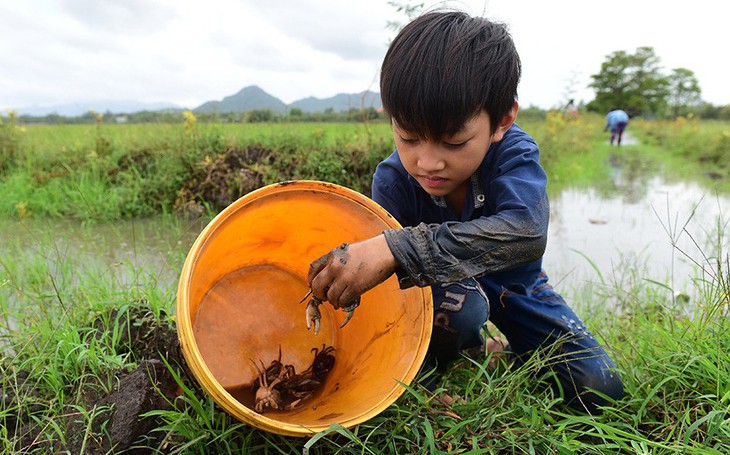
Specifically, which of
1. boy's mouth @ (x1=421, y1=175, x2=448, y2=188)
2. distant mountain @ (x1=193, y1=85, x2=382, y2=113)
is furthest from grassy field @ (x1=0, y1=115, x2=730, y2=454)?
distant mountain @ (x1=193, y1=85, x2=382, y2=113)

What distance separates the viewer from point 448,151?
1257 millimetres

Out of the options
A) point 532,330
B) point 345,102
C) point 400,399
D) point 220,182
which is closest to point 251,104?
point 345,102

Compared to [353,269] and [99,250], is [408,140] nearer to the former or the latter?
[353,269]

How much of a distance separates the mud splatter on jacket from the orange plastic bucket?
0.26 meters

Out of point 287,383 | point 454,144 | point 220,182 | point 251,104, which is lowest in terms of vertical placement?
point 287,383

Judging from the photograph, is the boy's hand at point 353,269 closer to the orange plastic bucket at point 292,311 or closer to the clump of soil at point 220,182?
the orange plastic bucket at point 292,311

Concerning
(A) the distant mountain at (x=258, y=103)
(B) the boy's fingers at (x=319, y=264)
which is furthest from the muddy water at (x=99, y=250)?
(A) the distant mountain at (x=258, y=103)

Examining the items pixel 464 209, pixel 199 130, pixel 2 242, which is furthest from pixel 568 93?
pixel 2 242

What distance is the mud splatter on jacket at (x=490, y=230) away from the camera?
1045 millimetres

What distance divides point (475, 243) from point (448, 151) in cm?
29

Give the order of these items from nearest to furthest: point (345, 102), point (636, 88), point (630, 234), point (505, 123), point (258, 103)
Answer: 1. point (505, 123)
2. point (630, 234)
3. point (345, 102)
4. point (258, 103)
5. point (636, 88)

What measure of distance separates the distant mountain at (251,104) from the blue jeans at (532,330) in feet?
11.9

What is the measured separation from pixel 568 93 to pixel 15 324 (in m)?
7.70

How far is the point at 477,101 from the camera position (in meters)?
1.19
